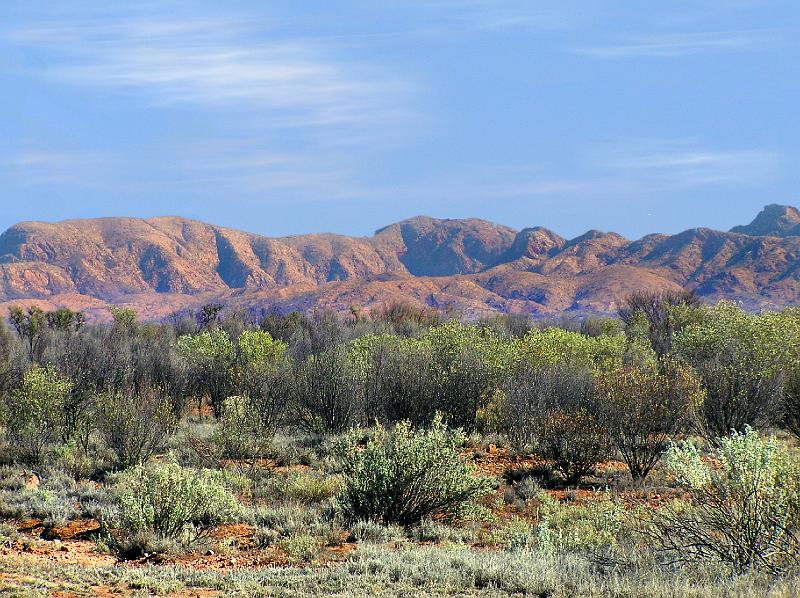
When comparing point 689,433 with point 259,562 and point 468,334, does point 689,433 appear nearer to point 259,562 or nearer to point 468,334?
point 468,334

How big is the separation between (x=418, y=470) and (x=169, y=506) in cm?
480

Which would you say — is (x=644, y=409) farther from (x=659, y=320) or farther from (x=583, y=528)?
(x=659, y=320)

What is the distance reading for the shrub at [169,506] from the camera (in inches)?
524

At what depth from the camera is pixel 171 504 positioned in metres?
13.9

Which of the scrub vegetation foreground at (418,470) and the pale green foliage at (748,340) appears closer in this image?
the scrub vegetation foreground at (418,470)

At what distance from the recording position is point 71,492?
18.5 metres

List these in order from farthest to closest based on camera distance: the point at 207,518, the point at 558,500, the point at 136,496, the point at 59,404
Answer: the point at 59,404 → the point at 558,500 → the point at 207,518 → the point at 136,496

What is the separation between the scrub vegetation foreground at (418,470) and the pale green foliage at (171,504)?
0.05 metres

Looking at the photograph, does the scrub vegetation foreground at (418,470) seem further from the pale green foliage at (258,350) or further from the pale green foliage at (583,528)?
the pale green foliage at (258,350)

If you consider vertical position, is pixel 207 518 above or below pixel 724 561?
below

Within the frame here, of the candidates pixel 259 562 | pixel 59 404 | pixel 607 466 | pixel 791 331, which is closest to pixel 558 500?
pixel 607 466

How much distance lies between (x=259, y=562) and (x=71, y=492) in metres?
8.22

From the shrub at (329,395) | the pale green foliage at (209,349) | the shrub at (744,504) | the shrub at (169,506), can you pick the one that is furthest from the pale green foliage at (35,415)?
the shrub at (744,504)

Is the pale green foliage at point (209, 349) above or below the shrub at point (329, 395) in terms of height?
above
